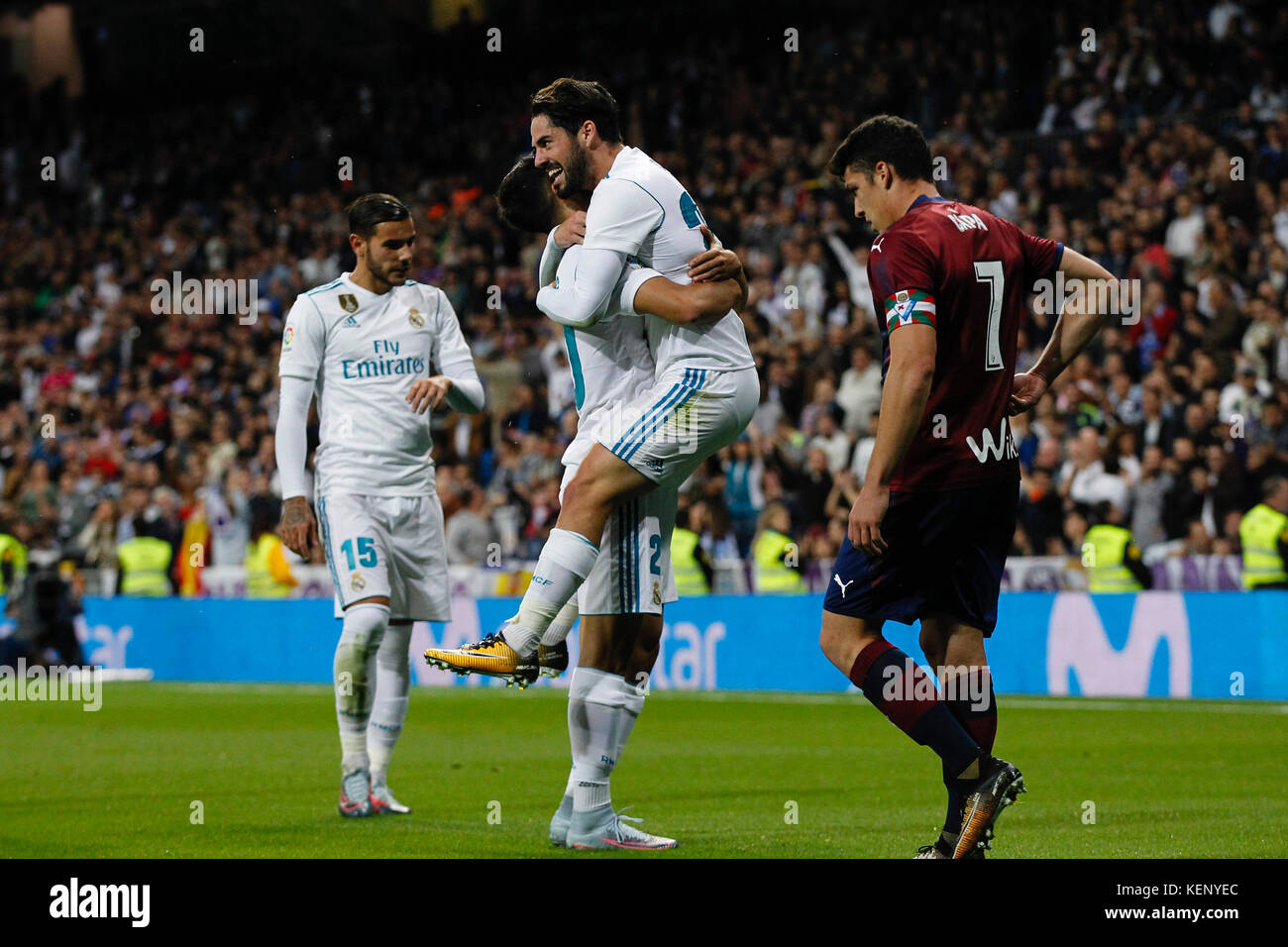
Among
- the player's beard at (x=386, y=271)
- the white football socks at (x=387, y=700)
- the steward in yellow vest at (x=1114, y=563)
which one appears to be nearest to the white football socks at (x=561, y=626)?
the white football socks at (x=387, y=700)

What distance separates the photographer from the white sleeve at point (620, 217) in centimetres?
565

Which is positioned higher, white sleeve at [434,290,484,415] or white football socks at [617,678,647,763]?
white sleeve at [434,290,484,415]

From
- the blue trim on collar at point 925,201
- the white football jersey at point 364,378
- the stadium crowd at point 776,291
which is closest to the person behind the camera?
the blue trim on collar at point 925,201

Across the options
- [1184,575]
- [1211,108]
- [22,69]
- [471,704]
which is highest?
[22,69]

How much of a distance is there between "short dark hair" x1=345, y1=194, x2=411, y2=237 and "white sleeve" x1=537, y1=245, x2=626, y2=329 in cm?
210

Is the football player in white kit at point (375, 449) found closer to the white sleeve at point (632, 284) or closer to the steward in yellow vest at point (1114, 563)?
the white sleeve at point (632, 284)

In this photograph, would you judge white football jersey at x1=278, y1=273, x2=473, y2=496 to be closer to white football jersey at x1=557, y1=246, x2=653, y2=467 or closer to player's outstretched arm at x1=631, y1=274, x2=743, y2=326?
white football jersey at x1=557, y1=246, x2=653, y2=467

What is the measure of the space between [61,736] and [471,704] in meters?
3.89

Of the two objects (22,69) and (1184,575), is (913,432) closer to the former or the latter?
(1184,575)

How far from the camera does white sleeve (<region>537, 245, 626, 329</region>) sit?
563cm

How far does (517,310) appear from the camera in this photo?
22047 mm

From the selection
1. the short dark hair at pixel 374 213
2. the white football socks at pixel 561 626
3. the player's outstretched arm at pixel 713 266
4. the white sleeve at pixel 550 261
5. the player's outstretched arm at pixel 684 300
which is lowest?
the white football socks at pixel 561 626

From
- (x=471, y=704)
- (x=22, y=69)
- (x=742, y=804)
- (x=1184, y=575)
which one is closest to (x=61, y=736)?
(x=471, y=704)

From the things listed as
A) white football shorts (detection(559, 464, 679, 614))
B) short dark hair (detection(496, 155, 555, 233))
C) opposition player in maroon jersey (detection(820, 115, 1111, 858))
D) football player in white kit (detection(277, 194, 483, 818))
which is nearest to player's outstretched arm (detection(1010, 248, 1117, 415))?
opposition player in maroon jersey (detection(820, 115, 1111, 858))
